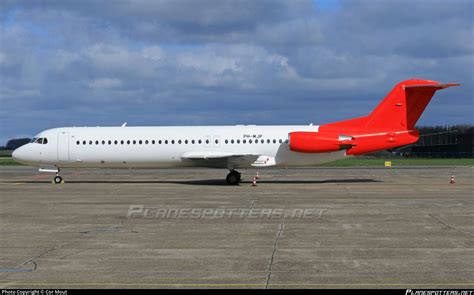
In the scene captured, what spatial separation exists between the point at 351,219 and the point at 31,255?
364 inches

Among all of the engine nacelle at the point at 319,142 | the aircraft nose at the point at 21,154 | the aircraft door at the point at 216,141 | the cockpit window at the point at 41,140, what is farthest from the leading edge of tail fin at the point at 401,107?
the aircraft nose at the point at 21,154

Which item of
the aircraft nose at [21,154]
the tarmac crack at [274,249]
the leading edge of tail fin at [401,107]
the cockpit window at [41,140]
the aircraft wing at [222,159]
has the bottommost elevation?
the tarmac crack at [274,249]

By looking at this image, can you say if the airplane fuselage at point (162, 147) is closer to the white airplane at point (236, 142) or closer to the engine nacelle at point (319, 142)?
the white airplane at point (236, 142)

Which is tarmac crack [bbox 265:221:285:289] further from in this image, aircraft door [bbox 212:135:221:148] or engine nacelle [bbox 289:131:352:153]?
aircraft door [bbox 212:135:221:148]

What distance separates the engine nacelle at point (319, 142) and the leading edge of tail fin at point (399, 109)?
Result: 3.39 feet

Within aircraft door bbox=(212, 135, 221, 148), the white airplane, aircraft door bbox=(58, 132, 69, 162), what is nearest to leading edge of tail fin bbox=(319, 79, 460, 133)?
the white airplane

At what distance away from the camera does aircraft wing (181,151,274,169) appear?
31.1 metres

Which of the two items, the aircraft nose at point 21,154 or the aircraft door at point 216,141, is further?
the aircraft nose at point 21,154

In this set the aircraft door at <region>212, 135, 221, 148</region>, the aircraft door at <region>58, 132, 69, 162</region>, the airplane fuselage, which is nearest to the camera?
the airplane fuselage

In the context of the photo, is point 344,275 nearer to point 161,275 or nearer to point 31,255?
point 161,275

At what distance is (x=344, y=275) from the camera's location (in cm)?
955

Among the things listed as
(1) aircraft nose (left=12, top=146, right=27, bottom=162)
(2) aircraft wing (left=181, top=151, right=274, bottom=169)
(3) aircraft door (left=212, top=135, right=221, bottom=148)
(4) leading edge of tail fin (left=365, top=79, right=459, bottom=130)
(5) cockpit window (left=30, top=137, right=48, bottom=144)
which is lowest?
(2) aircraft wing (left=181, top=151, right=274, bottom=169)

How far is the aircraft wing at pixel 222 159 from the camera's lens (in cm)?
3112

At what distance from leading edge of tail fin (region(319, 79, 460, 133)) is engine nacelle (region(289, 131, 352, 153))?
103 cm
